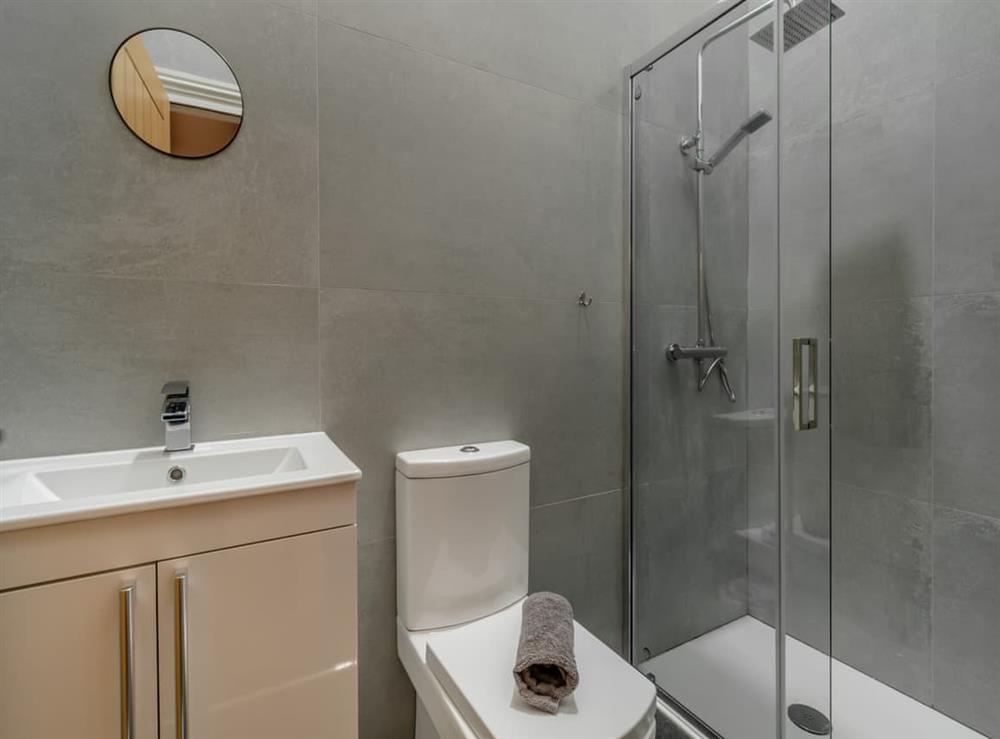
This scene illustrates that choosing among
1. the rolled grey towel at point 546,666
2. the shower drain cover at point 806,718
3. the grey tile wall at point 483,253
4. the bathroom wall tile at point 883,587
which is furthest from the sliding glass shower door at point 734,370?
the rolled grey towel at point 546,666

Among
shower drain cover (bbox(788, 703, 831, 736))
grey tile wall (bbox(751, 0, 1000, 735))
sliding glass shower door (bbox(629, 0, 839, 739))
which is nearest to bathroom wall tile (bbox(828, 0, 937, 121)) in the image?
grey tile wall (bbox(751, 0, 1000, 735))

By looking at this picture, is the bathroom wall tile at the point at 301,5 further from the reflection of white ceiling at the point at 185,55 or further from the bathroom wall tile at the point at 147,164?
the reflection of white ceiling at the point at 185,55

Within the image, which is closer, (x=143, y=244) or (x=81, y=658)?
(x=81, y=658)

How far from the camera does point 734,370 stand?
1316 mm

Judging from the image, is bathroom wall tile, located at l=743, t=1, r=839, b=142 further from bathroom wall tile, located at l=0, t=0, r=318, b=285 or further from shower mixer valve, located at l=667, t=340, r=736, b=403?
bathroom wall tile, located at l=0, t=0, r=318, b=285

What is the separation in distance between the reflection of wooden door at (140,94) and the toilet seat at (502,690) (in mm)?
Result: 1213

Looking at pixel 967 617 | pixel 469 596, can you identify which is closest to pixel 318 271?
pixel 469 596

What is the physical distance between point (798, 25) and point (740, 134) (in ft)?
0.81

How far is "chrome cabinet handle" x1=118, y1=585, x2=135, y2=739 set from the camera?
2.23 ft

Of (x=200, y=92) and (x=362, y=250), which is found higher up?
(x=200, y=92)

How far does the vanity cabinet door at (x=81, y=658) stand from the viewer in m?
0.63

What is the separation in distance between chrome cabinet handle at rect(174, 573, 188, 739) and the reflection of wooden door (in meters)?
0.84

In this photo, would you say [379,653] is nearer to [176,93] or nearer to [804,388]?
[804,388]

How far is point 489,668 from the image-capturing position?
102cm
